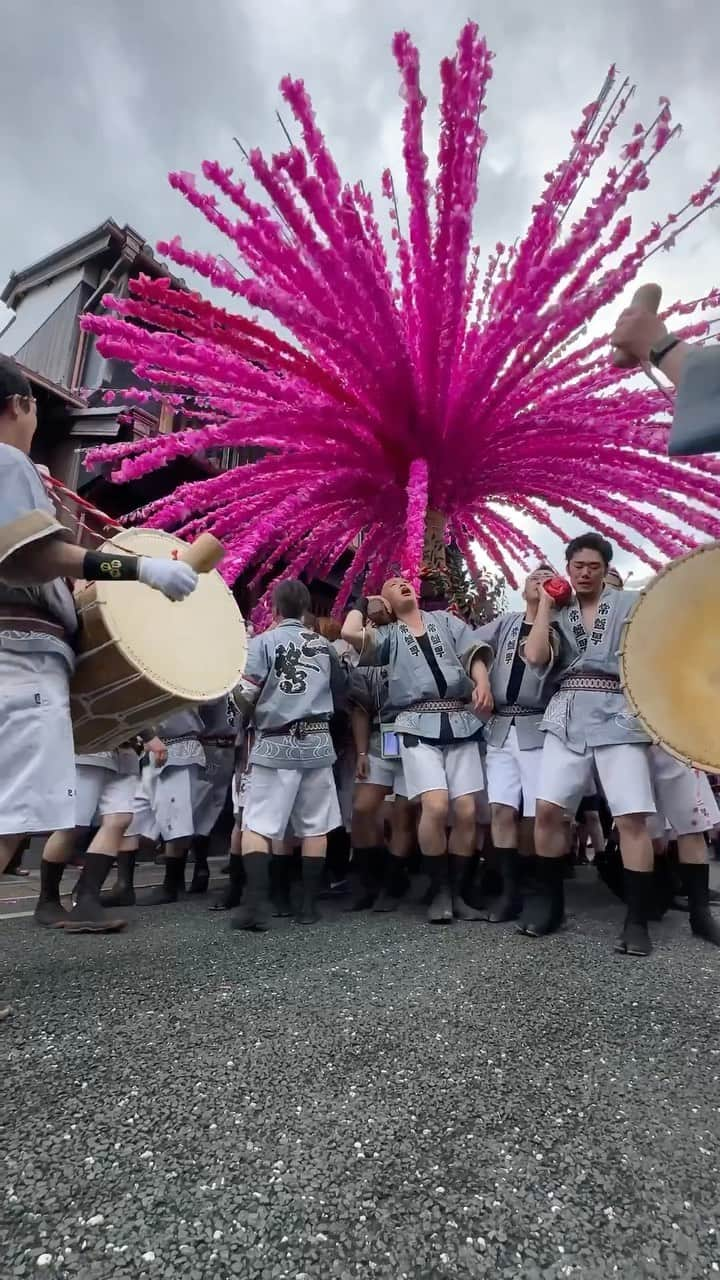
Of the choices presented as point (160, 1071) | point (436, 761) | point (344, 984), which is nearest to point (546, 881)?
point (436, 761)

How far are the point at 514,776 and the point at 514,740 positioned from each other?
16 centimetres

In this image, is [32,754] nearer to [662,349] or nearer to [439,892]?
[662,349]

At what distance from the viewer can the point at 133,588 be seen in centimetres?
188

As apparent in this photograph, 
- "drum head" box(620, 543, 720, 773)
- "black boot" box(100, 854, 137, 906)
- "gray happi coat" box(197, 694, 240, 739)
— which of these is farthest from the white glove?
"black boot" box(100, 854, 137, 906)

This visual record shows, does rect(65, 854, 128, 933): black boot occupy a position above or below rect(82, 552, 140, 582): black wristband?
below

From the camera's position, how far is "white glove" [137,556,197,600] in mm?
1521

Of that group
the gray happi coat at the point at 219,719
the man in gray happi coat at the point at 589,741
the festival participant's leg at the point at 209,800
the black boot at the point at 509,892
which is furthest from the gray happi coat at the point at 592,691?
the festival participant's leg at the point at 209,800

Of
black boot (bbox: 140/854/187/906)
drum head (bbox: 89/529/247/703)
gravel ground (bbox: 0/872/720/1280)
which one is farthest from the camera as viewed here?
black boot (bbox: 140/854/187/906)

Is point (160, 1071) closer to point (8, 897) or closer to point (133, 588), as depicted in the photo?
point (133, 588)

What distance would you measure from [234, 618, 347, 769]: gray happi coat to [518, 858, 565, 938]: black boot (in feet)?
3.24

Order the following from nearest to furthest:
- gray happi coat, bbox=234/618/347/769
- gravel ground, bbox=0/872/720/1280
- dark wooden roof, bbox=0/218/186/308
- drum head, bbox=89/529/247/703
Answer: gravel ground, bbox=0/872/720/1280, drum head, bbox=89/529/247/703, gray happi coat, bbox=234/618/347/769, dark wooden roof, bbox=0/218/186/308

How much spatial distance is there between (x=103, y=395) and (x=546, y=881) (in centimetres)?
747

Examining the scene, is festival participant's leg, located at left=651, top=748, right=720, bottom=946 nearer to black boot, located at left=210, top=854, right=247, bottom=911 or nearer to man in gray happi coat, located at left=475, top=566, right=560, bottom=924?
man in gray happi coat, located at left=475, top=566, right=560, bottom=924

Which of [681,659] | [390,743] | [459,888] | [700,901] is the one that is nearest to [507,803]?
[459,888]
